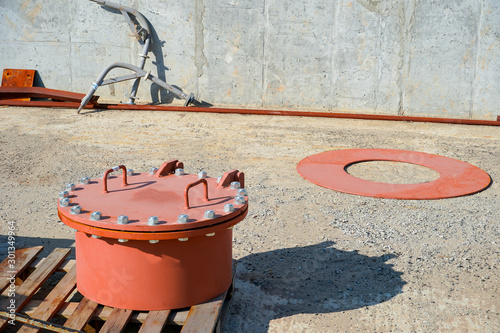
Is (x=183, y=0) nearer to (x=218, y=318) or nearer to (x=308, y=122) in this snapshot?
(x=308, y=122)

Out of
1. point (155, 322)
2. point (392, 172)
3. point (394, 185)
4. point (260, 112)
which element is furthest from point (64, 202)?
point (260, 112)

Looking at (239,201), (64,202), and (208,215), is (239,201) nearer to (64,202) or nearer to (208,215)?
(208,215)

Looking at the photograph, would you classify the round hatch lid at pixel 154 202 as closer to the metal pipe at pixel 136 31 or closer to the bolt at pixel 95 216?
the bolt at pixel 95 216

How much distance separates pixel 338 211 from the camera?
4539 millimetres

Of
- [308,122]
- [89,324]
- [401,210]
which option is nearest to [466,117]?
[308,122]

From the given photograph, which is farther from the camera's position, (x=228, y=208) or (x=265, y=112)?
(x=265, y=112)

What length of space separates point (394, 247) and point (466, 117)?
18.2ft

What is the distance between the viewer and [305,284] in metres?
3.33

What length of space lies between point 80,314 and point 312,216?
7.43 ft

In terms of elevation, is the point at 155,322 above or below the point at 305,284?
above

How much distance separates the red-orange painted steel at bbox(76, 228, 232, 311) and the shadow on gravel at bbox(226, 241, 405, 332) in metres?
0.39

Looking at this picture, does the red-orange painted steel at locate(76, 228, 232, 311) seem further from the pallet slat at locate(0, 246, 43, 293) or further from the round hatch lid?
the pallet slat at locate(0, 246, 43, 293)

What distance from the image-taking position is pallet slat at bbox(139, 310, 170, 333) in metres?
2.51

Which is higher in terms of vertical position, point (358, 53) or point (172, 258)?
point (358, 53)
